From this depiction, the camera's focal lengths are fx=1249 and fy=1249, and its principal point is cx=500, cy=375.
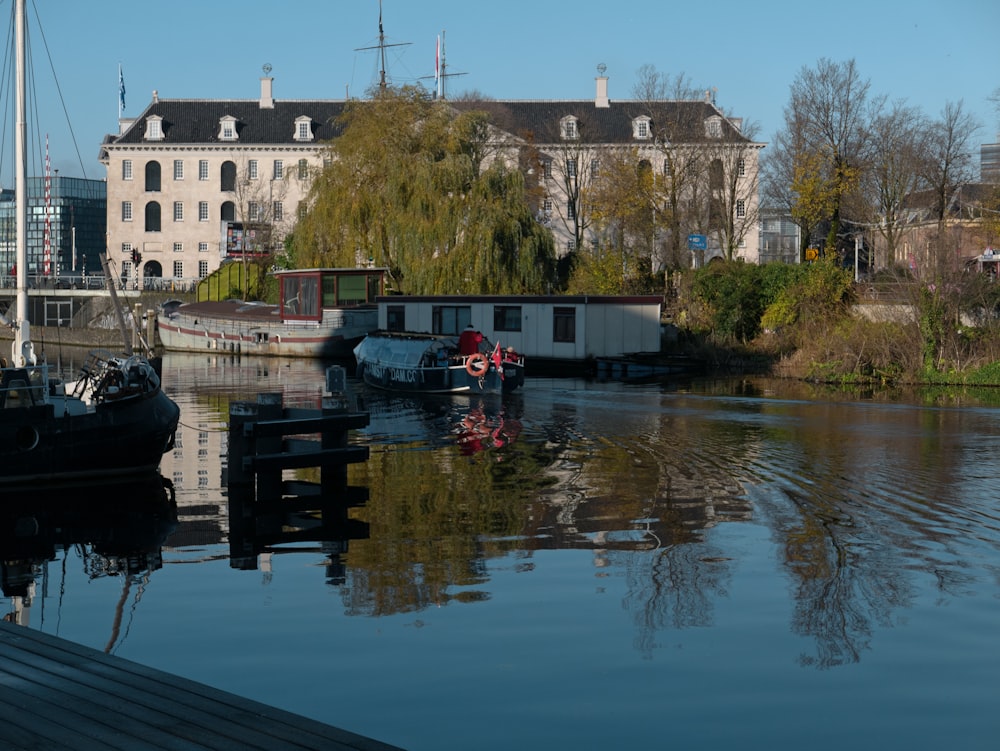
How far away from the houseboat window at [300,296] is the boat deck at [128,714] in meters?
47.8

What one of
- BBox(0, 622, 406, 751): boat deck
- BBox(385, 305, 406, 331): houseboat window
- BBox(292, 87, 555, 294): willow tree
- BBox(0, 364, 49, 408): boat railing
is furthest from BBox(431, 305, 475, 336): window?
BBox(0, 622, 406, 751): boat deck

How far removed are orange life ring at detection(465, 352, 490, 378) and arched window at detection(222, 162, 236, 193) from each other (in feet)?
191

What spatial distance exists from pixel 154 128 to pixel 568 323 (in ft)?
174

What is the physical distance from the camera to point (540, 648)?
11.1m

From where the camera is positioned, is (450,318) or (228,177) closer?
(450,318)

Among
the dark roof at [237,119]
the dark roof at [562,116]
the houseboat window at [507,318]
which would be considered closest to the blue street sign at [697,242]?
the houseboat window at [507,318]

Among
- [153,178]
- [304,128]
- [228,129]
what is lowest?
[153,178]

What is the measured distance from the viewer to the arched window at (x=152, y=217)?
297 ft

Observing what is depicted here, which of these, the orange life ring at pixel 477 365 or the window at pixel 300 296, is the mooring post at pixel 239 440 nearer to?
the orange life ring at pixel 477 365

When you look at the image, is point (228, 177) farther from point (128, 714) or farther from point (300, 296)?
point (128, 714)

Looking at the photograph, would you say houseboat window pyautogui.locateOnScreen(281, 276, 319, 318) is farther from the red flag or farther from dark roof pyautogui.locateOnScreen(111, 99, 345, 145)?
dark roof pyautogui.locateOnScreen(111, 99, 345, 145)

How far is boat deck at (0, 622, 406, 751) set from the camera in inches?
291

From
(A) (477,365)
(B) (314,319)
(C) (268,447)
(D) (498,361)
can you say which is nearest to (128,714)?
(C) (268,447)

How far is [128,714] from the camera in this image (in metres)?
7.88
